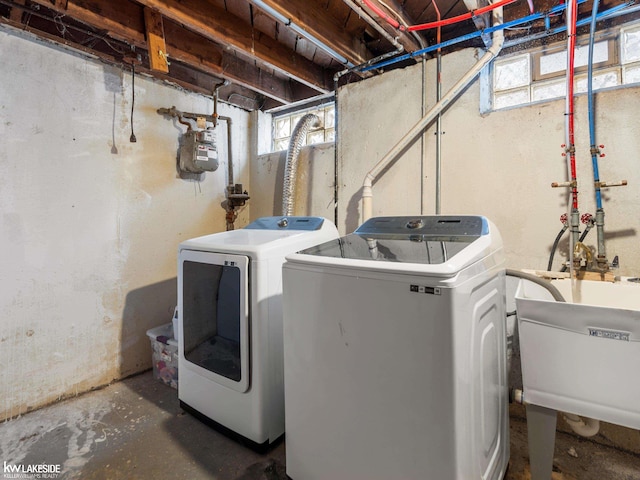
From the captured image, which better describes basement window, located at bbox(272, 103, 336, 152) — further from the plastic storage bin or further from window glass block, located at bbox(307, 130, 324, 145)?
the plastic storage bin

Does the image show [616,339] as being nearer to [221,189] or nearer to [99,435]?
[99,435]

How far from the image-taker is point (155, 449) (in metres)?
1.65

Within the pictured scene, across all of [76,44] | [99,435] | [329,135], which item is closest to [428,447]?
[99,435]

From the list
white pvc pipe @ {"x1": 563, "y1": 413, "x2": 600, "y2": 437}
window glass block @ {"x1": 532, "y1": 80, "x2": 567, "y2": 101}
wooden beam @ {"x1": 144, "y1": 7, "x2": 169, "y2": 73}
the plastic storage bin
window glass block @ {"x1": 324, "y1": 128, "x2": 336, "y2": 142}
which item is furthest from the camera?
window glass block @ {"x1": 324, "y1": 128, "x2": 336, "y2": 142}

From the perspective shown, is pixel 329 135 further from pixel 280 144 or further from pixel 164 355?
pixel 164 355

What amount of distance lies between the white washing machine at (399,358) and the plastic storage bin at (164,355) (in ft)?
4.03

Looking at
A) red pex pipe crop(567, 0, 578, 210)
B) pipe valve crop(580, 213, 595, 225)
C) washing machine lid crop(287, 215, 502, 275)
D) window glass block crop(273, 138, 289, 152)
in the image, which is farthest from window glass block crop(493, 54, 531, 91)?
window glass block crop(273, 138, 289, 152)

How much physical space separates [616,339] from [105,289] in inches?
109

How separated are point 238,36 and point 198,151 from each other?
89 cm

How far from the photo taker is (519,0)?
181 centimetres

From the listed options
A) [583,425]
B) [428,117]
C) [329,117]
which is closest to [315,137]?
[329,117]

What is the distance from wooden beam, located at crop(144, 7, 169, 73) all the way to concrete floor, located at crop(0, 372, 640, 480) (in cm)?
213

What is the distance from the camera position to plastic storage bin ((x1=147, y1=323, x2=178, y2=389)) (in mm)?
2197

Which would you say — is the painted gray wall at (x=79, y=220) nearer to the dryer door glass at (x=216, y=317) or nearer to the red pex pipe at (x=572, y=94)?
the dryer door glass at (x=216, y=317)
